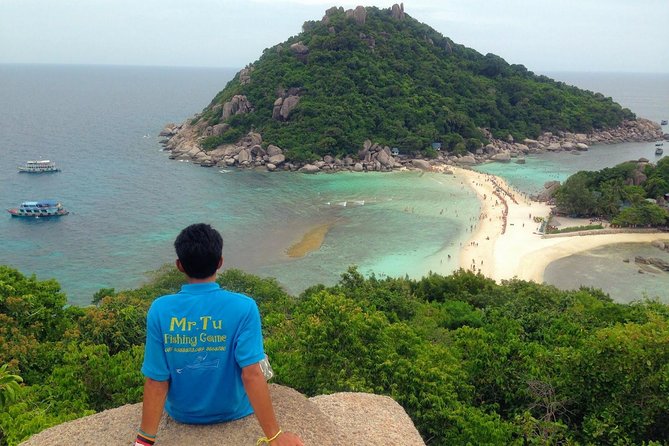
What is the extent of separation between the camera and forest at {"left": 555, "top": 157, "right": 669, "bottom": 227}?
35.6 m

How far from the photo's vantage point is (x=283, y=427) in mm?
4203

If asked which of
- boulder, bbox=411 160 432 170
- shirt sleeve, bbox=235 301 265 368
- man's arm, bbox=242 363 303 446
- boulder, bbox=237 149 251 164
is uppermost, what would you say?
shirt sleeve, bbox=235 301 265 368

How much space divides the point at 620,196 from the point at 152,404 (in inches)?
1706

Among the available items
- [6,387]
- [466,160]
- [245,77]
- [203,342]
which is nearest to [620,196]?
[466,160]

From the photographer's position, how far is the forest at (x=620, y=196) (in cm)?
3556

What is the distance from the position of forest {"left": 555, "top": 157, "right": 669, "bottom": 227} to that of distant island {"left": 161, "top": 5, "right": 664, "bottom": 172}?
61.3 ft

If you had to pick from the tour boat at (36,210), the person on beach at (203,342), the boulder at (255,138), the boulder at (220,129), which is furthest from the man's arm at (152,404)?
the boulder at (220,129)

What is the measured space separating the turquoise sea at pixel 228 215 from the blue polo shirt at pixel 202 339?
76.5 ft

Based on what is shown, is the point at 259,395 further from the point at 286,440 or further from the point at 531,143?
the point at 531,143

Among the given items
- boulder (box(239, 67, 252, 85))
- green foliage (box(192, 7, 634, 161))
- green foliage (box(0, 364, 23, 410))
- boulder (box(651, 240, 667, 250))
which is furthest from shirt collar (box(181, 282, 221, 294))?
boulder (box(239, 67, 252, 85))

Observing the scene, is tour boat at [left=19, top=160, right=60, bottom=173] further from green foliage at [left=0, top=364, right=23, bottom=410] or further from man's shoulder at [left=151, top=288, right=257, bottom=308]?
man's shoulder at [left=151, top=288, right=257, bottom=308]

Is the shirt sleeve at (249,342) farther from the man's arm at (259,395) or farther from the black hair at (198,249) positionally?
the black hair at (198,249)

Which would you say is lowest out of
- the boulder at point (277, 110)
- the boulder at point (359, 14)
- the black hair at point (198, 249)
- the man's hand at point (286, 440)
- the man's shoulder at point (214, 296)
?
the man's hand at point (286, 440)

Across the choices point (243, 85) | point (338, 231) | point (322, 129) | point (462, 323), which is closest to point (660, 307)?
point (462, 323)
